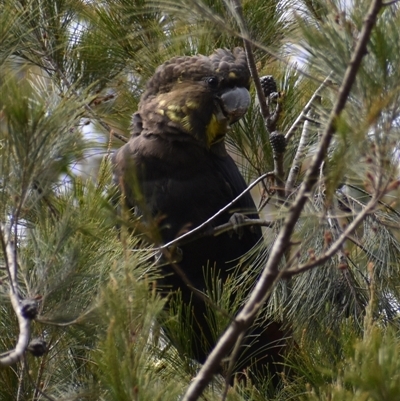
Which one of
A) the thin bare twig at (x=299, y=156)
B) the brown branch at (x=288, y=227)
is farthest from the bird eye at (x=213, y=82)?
the brown branch at (x=288, y=227)

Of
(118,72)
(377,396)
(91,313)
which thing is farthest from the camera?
(118,72)

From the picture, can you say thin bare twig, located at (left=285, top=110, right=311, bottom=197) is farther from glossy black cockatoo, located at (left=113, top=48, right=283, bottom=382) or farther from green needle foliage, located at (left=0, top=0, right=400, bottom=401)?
glossy black cockatoo, located at (left=113, top=48, right=283, bottom=382)

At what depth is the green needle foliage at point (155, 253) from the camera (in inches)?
56.8

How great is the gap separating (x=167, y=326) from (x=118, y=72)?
1.27 metres

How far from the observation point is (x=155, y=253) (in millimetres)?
2092

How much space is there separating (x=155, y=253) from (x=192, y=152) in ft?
3.23

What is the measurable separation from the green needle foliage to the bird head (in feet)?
0.56

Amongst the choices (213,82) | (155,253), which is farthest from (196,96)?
(155,253)

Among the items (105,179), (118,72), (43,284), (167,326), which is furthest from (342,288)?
(118,72)

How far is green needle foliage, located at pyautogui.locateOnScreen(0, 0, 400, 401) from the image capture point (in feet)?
4.74

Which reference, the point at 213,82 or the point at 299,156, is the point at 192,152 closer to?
the point at 213,82

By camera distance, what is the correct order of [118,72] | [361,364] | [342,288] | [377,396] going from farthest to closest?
[118,72] → [342,288] → [361,364] → [377,396]

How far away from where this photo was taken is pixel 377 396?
52.4 inches

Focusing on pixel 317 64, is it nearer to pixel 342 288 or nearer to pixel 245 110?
pixel 342 288
